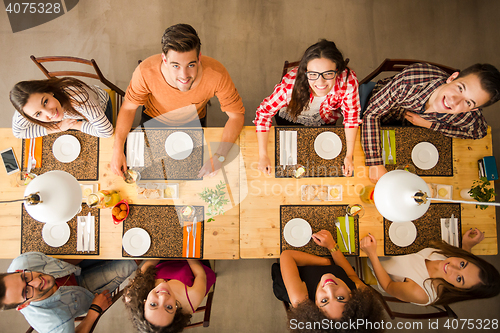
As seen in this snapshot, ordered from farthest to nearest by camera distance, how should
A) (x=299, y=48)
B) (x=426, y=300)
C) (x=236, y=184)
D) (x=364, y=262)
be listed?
(x=299, y=48) < (x=364, y=262) < (x=236, y=184) < (x=426, y=300)

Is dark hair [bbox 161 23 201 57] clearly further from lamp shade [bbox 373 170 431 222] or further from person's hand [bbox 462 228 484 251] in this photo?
person's hand [bbox 462 228 484 251]

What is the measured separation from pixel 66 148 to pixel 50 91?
41 centimetres

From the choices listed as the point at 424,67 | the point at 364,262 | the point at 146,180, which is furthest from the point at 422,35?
the point at 146,180

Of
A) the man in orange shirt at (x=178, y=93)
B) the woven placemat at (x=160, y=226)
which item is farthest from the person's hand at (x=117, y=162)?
the woven placemat at (x=160, y=226)

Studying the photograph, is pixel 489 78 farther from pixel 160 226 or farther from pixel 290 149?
pixel 160 226

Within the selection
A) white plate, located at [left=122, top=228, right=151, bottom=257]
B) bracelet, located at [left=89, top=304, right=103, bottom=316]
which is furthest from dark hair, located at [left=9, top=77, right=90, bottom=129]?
bracelet, located at [left=89, top=304, right=103, bottom=316]

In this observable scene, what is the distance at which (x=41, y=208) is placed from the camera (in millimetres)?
1076

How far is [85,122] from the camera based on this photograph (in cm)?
175

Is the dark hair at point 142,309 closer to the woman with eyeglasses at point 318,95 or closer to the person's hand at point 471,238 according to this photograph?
the woman with eyeglasses at point 318,95

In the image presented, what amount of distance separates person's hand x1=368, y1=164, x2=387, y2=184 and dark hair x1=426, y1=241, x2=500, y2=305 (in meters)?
0.58

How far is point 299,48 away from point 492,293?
8.35 ft

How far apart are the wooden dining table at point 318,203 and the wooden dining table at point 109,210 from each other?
0.25 ft

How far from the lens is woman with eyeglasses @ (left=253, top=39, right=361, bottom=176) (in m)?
1.39

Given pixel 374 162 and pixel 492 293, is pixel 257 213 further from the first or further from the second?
pixel 492 293
